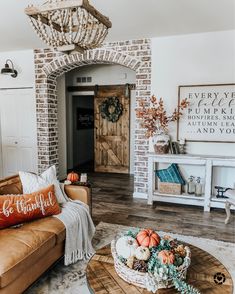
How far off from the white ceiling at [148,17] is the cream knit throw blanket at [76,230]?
2302mm

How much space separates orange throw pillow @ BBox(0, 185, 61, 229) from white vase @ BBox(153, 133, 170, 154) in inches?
82.9

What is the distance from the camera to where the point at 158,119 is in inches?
166

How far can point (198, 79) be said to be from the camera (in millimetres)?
4109

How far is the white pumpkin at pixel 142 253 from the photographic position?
5.16 feet

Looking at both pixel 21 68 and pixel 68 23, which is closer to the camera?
pixel 68 23

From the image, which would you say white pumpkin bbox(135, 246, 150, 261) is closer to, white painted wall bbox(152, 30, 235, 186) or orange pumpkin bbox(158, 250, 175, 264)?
orange pumpkin bbox(158, 250, 175, 264)

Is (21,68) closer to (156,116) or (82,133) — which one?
(156,116)

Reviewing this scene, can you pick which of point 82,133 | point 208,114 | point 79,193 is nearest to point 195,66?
point 208,114

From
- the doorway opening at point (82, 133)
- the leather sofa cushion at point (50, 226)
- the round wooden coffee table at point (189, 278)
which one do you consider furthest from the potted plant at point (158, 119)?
the doorway opening at point (82, 133)

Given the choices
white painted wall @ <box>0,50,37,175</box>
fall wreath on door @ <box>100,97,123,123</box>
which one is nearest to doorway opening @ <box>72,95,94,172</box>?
fall wreath on door @ <box>100,97,123,123</box>

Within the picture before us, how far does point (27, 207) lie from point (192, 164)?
2.62 meters

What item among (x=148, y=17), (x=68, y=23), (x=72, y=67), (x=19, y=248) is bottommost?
(x=19, y=248)

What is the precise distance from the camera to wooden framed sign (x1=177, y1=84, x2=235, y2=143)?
3.98 m

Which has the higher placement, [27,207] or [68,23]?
[68,23]
